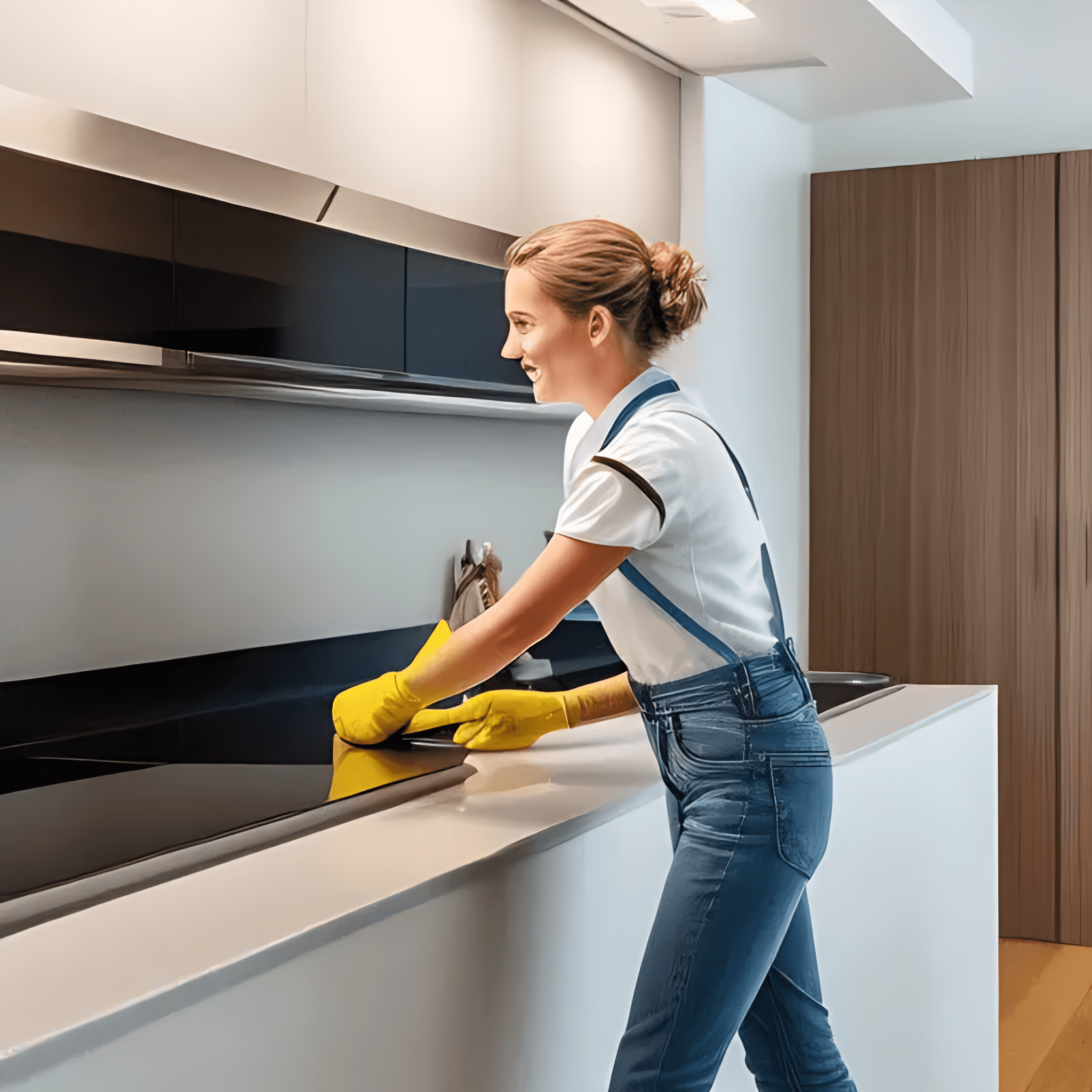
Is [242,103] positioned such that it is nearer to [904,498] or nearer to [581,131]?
[581,131]

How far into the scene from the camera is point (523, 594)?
130cm

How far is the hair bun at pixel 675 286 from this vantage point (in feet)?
4.70

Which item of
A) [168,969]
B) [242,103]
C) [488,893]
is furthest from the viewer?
[242,103]

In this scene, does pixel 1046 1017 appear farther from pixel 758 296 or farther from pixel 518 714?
pixel 518 714

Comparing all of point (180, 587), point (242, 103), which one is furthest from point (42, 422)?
point (242, 103)

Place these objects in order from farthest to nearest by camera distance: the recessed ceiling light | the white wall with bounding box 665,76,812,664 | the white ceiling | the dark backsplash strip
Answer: the white wall with bounding box 665,76,812,664 → the white ceiling → the recessed ceiling light → the dark backsplash strip

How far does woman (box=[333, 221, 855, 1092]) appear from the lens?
4.14 feet

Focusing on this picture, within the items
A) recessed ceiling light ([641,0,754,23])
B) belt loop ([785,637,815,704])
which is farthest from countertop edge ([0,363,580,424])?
recessed ceiling light ([641,0,754,23])

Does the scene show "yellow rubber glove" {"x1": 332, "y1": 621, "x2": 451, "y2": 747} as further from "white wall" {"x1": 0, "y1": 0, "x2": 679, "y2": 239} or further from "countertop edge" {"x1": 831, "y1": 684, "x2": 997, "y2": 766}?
"white wall" {"x1": 0, "y1": 0, "x2": 679, "y2": 239}

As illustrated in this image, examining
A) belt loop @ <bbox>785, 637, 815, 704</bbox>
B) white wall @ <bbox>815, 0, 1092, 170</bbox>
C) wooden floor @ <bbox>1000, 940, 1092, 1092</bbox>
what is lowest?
wooden floor @ <bbox>1000, 940, 1092, 1092</bbox>

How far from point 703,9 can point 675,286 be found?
1.49 meters

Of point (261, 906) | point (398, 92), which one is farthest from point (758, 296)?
point (261, 906)

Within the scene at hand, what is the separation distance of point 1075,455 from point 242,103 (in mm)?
2505

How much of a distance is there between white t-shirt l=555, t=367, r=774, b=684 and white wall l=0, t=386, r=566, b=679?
1.06 metres
